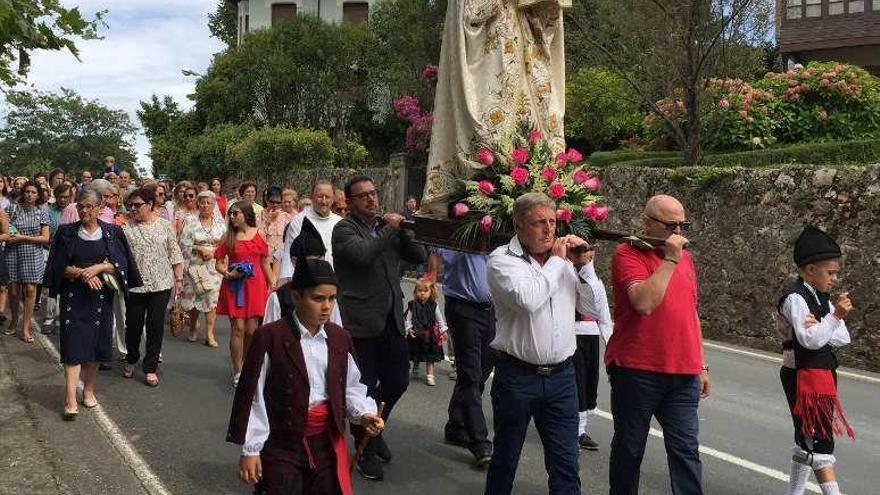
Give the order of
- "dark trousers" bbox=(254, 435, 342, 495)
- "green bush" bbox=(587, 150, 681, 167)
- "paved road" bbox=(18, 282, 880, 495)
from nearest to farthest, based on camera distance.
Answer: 1. "dark trousers" bbox=(254, 435, 342, 495)
2. "paved road" bbox=(18, 282, 880, 495)
3. "green bush" bbox=(587, 150, 681, 167)

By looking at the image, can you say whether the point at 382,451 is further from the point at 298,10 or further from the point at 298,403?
the point at 298,10

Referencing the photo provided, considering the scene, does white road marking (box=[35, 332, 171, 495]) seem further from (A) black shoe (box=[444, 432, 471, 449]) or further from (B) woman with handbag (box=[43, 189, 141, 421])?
(A) black shoe (box=[444, 432, 471, 449])

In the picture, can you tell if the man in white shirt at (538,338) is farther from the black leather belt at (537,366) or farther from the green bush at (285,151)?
the green bush at (285,151)

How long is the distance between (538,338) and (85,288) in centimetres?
498

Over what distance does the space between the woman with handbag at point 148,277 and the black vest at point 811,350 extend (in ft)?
21.2

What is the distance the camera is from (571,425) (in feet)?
16.4

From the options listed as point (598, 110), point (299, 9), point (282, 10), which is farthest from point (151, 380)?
point (282, 10)

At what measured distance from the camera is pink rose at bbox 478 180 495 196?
508cm

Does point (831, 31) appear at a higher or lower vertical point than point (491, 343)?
higher

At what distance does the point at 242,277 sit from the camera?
941cm

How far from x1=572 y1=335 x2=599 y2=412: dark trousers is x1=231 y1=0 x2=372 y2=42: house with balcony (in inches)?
1847

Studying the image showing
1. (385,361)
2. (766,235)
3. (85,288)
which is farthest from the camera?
(766,235)

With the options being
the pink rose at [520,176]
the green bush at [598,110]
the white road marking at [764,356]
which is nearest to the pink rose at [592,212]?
the pink rose at [520,176]

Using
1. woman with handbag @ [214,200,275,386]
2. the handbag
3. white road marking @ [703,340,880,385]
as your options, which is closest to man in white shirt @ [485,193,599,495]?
woman with handbag @ [214,200,275,386]
